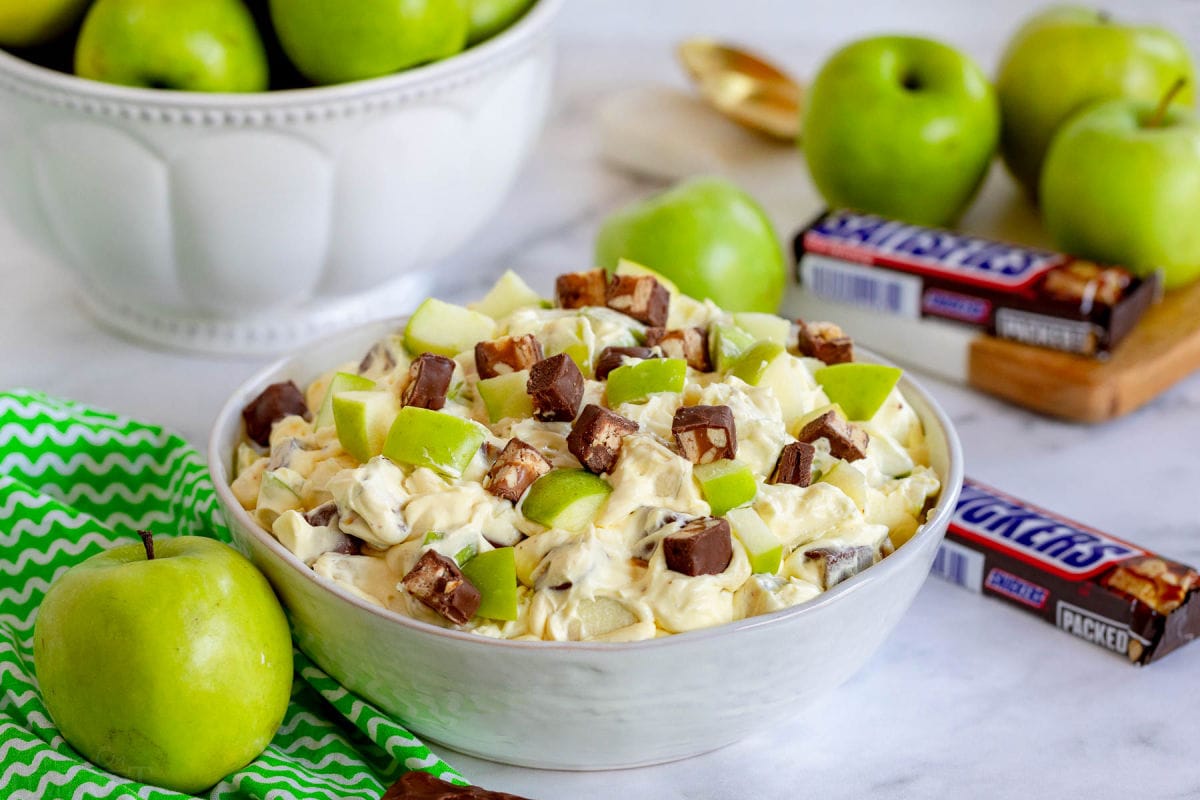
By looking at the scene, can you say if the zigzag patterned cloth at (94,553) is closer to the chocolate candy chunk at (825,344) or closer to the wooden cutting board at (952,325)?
the chocolate candy chunk at (825,344)

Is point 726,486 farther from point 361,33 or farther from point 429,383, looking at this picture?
point 361,33

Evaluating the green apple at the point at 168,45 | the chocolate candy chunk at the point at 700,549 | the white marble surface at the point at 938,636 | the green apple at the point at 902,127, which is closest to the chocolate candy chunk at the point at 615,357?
the chocolate candy chunk at the point at 700,549

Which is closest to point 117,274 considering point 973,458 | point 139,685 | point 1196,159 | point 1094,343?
point 139,685

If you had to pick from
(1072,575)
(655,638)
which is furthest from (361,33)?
(1072,575)

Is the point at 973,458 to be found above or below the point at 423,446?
below

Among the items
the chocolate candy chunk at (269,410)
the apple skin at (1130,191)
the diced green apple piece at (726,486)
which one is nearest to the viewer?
the diced green apple piece at (726,486)

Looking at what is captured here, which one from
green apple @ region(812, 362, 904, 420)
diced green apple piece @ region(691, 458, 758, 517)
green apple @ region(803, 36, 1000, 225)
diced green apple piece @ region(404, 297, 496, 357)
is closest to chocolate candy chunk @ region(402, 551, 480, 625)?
diced green apple piece @ region(691, 458, 758, 517)

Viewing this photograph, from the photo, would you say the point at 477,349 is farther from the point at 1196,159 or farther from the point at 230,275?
the point at 1196,159
